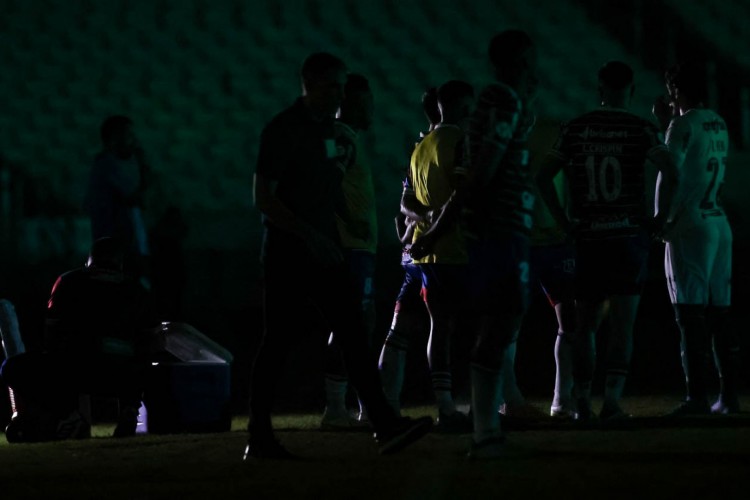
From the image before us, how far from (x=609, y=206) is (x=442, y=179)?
2.49ft

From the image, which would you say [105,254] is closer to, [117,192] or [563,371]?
[563,371]

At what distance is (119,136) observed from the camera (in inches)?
402

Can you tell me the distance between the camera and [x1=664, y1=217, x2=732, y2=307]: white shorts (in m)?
7.41

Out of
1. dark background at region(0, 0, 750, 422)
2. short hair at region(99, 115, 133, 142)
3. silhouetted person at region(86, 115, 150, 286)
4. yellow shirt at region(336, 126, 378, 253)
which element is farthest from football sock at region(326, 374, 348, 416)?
dark background at region(0, 0, 750, 422)

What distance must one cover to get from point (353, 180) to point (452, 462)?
2012 millimetres

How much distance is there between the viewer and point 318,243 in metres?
5.66

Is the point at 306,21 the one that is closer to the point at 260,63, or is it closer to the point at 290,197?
the point at 260,63

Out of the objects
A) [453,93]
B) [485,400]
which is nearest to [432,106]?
[453,93]

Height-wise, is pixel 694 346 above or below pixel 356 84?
below

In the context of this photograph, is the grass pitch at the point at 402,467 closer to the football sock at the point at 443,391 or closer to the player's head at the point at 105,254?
the football sock at the point at 443,391

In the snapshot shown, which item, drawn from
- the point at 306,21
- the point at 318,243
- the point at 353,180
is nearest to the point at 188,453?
the point at 318,243

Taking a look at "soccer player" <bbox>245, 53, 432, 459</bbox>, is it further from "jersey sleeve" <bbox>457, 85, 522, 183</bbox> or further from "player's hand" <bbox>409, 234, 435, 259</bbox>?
"jersey sleeve" <bbox>457, 85, 522, 183</bbox>

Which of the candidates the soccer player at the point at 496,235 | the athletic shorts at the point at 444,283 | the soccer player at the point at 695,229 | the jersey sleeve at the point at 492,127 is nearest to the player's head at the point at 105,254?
the athletic shorts at the point at 444,283

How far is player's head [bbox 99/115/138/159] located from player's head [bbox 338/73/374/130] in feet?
11.0
